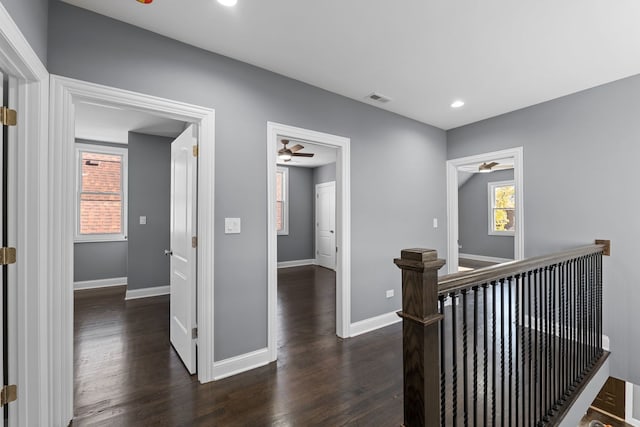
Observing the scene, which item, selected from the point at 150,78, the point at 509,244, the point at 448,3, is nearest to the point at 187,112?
the point at 150,78

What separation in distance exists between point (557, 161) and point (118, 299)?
6333 mm

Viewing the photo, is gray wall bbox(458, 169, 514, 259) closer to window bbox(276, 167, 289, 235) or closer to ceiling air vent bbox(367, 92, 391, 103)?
window bbox(276, 167, 289, 235)

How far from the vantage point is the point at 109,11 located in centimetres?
189

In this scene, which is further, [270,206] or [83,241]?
[83,241]

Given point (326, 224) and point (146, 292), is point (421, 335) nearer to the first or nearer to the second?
point (146, 292)

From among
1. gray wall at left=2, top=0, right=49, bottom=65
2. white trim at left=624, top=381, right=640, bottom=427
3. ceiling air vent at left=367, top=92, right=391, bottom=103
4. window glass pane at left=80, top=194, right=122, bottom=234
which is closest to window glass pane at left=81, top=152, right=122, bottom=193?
window glass pane at left=80, top=194, right=122, bottom=234

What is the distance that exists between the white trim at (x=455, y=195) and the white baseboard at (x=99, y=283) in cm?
587

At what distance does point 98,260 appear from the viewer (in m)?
5.15

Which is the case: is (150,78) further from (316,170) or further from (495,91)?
(316,170)

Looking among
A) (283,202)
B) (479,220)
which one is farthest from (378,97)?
(479,220)

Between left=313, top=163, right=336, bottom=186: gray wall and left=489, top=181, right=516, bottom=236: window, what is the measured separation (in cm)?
488

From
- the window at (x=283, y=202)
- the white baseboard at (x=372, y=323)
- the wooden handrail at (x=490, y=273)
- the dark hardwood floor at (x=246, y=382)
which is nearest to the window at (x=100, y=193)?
the dark hardwood floor at (x=246, y=382)

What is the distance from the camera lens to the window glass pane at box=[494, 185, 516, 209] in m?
7.88

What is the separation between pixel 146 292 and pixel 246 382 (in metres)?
3.25
